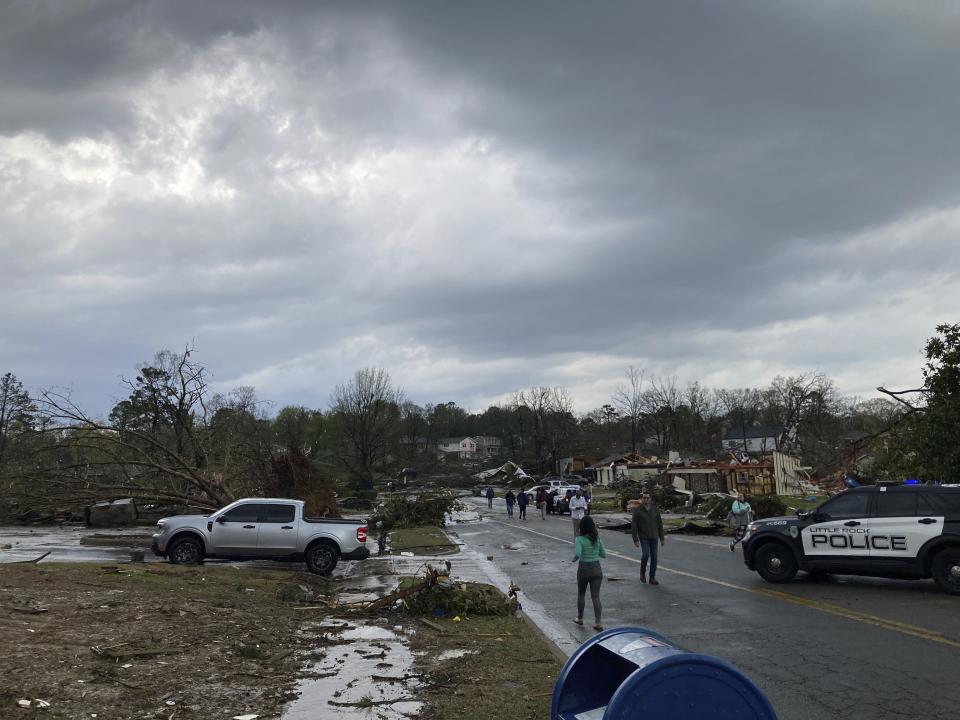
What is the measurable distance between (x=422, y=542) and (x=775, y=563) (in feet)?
46.5

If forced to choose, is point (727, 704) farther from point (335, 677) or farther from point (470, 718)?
point (335, 677)

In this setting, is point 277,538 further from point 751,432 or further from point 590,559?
point 751,432

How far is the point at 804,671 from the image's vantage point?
25.4 ft

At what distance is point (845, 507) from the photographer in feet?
45.7

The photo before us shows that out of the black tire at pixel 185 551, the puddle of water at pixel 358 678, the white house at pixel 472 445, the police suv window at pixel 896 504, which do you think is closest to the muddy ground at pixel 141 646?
the puddle of water at pixel 358 678

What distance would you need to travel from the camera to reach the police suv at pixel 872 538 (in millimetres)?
12711

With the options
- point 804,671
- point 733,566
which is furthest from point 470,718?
point 733,566

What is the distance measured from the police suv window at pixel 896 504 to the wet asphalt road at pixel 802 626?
1.31 m

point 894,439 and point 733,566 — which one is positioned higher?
point 894,439

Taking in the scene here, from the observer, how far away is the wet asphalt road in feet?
22.4

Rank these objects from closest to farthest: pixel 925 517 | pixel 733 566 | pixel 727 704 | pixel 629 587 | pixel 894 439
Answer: pixel 727 704
pixel 925 517
pixel 629 587
pixel 733 566
pixel 894 439

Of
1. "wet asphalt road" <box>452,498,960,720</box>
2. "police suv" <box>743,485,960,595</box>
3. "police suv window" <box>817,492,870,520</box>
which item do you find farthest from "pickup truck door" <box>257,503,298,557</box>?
"police suv window" <box>817,492,870,520</box>

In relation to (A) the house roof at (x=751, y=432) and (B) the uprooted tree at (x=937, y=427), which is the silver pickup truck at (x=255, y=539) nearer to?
(B) the uprooted tree at (x=937, y=427)

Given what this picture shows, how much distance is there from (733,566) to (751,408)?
4503 inches
